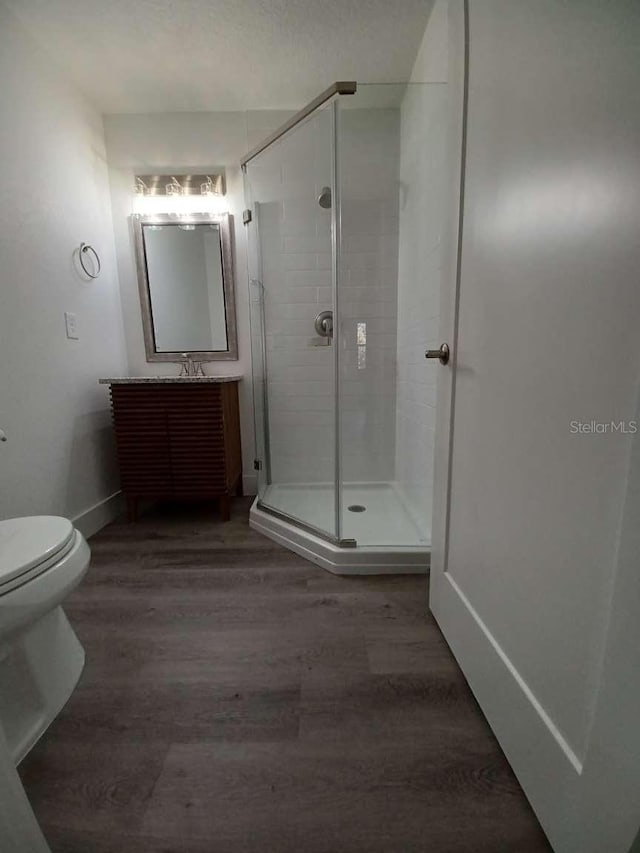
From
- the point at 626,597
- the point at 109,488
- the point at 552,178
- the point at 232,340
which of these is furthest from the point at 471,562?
the point at 109,488

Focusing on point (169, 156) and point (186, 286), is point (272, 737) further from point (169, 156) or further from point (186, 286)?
point (169, 156)

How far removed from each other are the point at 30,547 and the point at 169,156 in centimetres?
230

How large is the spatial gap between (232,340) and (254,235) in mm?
653

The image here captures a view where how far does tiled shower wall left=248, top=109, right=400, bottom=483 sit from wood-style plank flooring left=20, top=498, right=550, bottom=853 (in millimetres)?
998

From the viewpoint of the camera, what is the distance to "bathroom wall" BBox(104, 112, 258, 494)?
193 centimetres

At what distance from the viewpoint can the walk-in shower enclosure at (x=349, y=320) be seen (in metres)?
1.47

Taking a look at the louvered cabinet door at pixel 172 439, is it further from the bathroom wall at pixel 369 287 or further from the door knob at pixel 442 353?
the door knob at pixel 442 353

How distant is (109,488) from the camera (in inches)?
76.6

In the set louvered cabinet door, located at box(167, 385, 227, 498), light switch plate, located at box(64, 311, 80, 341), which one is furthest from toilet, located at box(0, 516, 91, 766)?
light switch plate, located at box(64, 311, 80, 341)

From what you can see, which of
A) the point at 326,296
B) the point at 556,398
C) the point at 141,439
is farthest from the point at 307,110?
the point at 141,439

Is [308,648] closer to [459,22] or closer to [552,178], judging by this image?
[552,178]

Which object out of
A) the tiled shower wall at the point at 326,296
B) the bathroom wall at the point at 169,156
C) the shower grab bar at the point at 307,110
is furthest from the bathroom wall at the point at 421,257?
the bathroom wall at the point at 169,156

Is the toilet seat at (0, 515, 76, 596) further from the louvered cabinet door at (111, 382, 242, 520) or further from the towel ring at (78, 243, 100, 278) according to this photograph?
the towel ring at (78, 243, 100, 278)

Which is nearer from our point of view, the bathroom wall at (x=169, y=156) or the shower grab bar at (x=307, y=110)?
the shower grab bar at (x=307, y=110)
